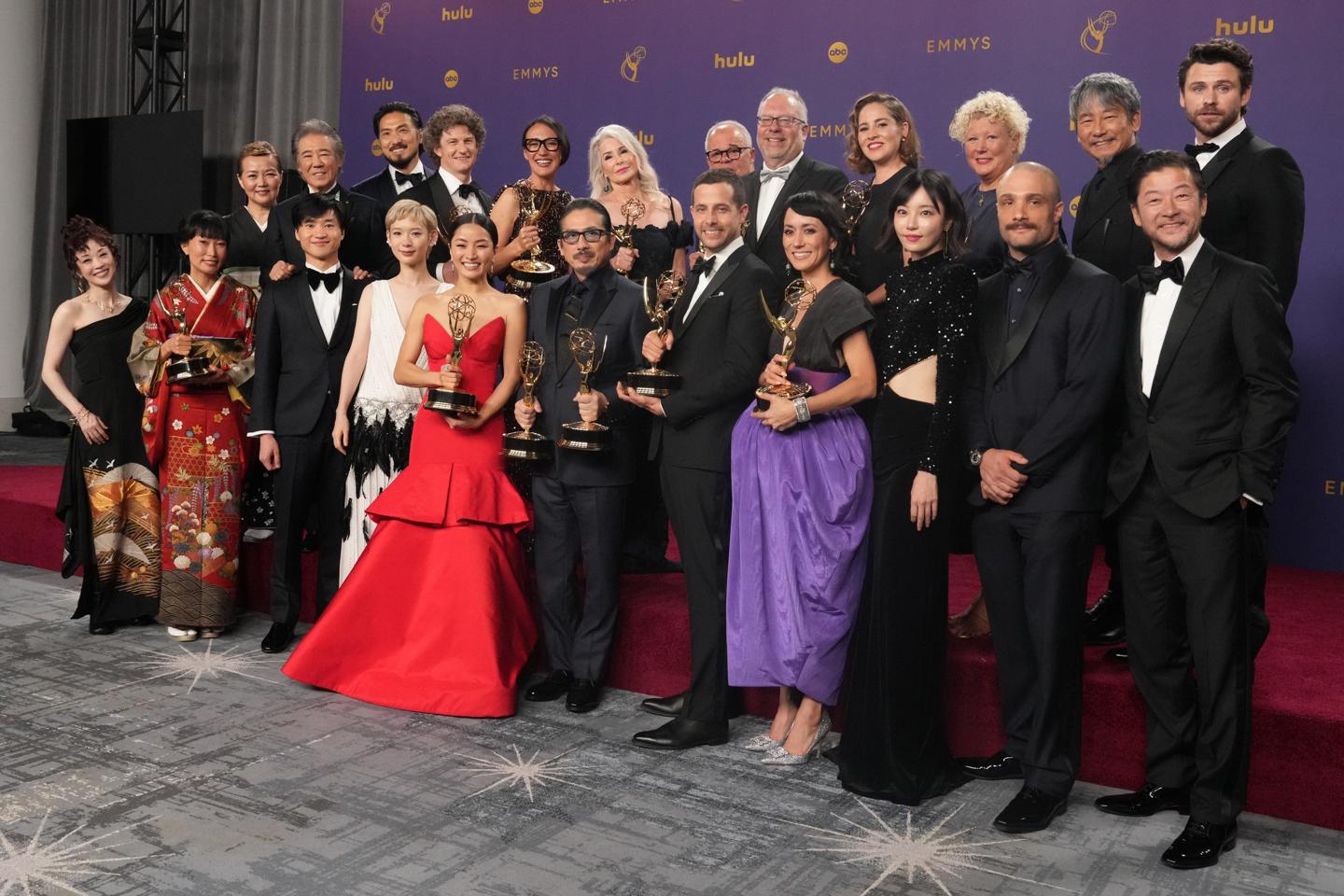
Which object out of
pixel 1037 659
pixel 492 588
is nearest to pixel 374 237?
pixel 492 588

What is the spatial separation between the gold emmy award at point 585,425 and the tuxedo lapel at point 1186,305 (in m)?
1.63

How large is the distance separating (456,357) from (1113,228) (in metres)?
2.10

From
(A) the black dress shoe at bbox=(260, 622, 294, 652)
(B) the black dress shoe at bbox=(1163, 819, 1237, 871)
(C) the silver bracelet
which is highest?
(C) the silver bracelet

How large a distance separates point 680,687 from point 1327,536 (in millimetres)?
3111

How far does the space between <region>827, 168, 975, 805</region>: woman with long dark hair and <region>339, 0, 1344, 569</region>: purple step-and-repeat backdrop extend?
9.21 ft

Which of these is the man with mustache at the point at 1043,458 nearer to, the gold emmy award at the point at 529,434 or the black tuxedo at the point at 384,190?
the gold emmy award at the point at 529,434

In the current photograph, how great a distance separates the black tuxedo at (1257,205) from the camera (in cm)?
355

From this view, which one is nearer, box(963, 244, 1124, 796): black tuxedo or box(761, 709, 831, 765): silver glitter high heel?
box(963, 244, 1124, 796): black tuxedo

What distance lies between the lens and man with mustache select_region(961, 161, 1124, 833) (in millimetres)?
3213

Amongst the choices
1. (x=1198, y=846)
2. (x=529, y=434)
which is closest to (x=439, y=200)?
(x=529, y=434)

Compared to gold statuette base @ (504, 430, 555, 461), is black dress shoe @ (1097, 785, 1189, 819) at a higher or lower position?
lower

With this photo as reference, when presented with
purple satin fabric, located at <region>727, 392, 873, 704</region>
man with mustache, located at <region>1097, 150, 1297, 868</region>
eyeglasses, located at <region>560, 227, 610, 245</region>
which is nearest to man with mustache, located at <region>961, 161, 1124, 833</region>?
man with mustache, located at <region>1097, 150, 1297, 868</region>

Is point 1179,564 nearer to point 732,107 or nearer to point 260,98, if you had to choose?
point 732,107

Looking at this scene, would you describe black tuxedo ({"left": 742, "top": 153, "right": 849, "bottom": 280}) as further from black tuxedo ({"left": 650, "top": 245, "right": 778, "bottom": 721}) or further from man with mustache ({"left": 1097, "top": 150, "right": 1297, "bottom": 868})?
man with mustache ({"left": 1097, "top": 150, "right": 1297, "bottom": 868})
